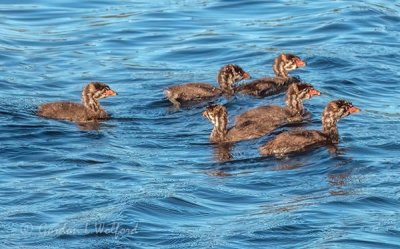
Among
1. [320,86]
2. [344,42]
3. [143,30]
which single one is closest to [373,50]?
[344,42]

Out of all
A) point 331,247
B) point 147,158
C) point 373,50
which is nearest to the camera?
point 331,247

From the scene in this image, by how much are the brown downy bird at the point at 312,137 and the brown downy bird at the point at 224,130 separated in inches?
27.3

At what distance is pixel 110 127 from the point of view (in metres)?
18.4

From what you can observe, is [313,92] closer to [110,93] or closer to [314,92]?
[314,92]

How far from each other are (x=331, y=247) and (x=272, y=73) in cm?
899

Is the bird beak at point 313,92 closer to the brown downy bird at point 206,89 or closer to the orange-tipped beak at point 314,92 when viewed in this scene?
the orange-tipped beak at point 314,92

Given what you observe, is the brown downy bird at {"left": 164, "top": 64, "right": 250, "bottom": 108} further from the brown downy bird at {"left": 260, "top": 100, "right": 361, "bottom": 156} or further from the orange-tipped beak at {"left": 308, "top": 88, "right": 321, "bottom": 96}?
the brown downy bird at {"left": 260, "top": 100, "right": 361, "bottom": 156}

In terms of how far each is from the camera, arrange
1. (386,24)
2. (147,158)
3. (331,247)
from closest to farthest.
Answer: (331,247) → (147,158) → (386,24)

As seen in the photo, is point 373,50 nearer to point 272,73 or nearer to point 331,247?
point 272,73

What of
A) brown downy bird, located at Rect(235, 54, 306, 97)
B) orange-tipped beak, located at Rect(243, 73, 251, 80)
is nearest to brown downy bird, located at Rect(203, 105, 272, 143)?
brown downy bird, located at Rect(235, 54, 306, 97)

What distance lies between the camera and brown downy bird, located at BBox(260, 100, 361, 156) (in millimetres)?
16719

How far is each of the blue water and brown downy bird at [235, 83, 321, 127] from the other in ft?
1.14

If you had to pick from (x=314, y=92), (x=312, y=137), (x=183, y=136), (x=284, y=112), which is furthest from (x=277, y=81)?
(x=312, y=137)

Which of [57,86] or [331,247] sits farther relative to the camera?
[57,86]
